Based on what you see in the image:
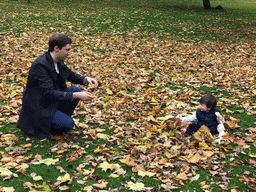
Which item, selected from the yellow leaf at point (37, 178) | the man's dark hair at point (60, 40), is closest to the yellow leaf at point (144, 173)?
the yellow leaf at point (37, 178)

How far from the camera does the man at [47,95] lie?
12.4ft

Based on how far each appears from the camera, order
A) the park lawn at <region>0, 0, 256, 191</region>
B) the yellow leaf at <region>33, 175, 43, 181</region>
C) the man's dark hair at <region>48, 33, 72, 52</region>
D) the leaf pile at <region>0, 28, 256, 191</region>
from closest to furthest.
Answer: the yellow leaf at <region>33, 175, 43, 181</region>
the park lawn at <region>0, 0, 256, 191</region>
the leaf pile at <region>0, 28, 256, 191</region>
the man's dark hair at <region>48, 33, 72, 52</region>

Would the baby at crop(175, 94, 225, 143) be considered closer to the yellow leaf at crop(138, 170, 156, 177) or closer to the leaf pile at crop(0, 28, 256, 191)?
the leaf pile at crop(0, 28, 256, 191)

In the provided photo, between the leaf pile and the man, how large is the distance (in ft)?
1.09

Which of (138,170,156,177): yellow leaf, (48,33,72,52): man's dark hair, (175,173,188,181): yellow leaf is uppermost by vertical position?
(48,33,72,52): man's dark hair

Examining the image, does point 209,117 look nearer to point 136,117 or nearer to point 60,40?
point 136,117

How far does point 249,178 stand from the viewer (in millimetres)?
3291

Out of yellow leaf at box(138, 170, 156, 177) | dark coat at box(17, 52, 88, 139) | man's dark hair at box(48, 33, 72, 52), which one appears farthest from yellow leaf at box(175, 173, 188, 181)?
man's dark hair at box(48, 33, 72, 52)

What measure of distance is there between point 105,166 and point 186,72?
5504 mm

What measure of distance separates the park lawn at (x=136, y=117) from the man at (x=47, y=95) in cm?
30

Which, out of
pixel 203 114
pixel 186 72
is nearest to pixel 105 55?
pixel 186 72

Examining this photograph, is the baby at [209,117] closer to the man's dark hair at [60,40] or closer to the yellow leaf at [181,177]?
the yellow leaf at [181,177]

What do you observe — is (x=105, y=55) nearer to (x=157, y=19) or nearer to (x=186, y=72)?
(x=186, y=72)

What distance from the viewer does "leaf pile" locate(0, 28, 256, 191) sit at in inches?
137
